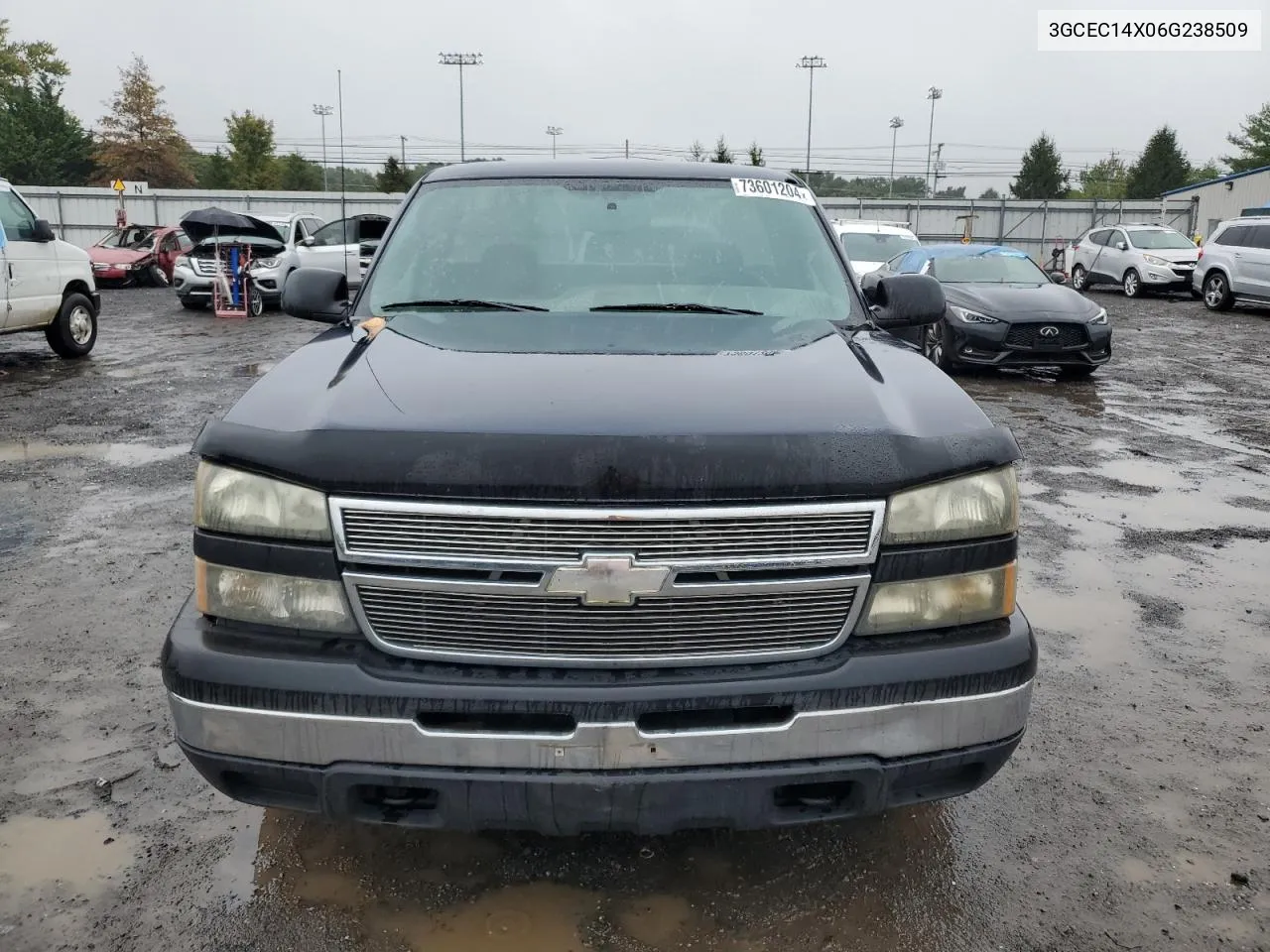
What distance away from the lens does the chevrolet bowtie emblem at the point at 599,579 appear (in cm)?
198

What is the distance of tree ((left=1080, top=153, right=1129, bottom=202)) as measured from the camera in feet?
311

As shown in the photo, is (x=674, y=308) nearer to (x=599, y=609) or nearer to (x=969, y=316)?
(x=599, y=609)

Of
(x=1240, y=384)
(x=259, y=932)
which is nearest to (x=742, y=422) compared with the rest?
(x=259, y=932)

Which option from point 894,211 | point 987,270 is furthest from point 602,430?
point 894,211

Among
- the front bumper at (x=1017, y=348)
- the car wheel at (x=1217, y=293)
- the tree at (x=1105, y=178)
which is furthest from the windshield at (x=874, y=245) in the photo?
the tree at (x=1105, y=178)

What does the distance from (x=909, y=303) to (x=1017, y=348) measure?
8.41 metres

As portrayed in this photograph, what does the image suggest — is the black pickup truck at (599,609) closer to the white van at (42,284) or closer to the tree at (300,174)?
the white van at (42,284)

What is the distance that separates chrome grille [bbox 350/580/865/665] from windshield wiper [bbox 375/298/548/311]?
1.32 m

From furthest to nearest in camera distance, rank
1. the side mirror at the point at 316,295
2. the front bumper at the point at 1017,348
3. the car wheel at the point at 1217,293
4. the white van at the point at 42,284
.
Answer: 1. the car wheel at the point at 1217,293
2. the front bumper at the point at 1017,348
3. the white van at the point at 42,284
4. the side mirror at the point at 316,295

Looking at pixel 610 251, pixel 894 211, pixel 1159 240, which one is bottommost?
pixel 610 251

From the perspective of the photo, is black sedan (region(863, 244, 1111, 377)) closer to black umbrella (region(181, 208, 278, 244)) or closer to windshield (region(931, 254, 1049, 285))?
windshield (region(931, 254, 1049, 285))

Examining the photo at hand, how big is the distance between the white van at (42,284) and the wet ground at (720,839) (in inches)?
262

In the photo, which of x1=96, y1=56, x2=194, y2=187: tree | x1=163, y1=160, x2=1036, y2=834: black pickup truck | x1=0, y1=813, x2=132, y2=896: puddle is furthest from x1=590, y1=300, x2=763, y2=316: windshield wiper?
x1=96, y1=56, x2=194, y2=187: tree

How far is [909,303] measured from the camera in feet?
11.4
